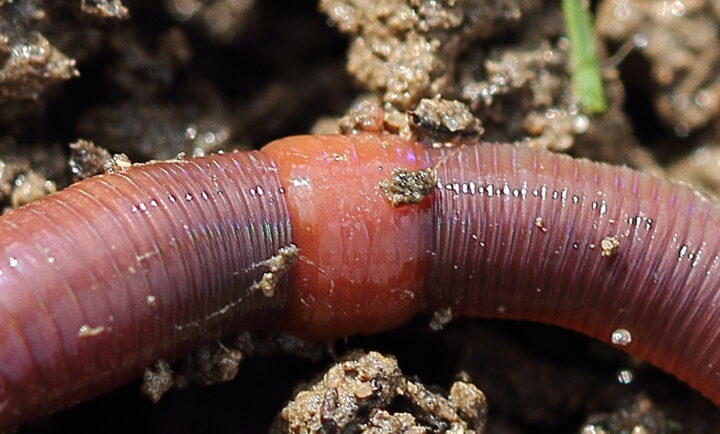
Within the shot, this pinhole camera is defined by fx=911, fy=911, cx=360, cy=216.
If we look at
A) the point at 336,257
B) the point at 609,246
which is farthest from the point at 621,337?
the point at 336,257

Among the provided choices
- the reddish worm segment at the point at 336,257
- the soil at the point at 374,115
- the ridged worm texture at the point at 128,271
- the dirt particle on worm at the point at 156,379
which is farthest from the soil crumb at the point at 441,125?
the dirt particle on worm at the point at 156,379

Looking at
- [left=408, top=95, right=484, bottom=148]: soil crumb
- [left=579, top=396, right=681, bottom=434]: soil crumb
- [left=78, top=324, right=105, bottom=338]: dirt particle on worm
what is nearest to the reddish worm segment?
[left=78, top=324, right=105, bottom=338]: dirt particle on worm

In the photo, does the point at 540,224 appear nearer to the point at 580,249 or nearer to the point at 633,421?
the point at 580,249

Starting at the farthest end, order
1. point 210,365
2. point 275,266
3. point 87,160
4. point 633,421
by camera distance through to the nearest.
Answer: point 633,421
point 87,160
point 210,365
point 275,266

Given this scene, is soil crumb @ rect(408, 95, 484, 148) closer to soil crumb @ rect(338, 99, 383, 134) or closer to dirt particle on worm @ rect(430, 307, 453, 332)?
soil crumb @ rect(338, 99, 383, 134)

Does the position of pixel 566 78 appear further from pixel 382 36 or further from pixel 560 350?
pixel 560 350

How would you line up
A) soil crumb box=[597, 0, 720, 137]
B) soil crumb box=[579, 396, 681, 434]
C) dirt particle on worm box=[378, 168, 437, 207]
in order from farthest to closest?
soil crumb box=[597, 0, 720, 137] < soil crumb box=[579, 396, 681, 434] < dirt particle on worm box=[378, 168, 437, 207]

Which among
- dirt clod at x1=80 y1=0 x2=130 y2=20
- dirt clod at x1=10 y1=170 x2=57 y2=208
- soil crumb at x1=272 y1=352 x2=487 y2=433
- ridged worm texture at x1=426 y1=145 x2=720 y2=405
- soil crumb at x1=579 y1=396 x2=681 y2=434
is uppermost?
dirt clod at x1=80 y1=0 x2=130 y2=20
